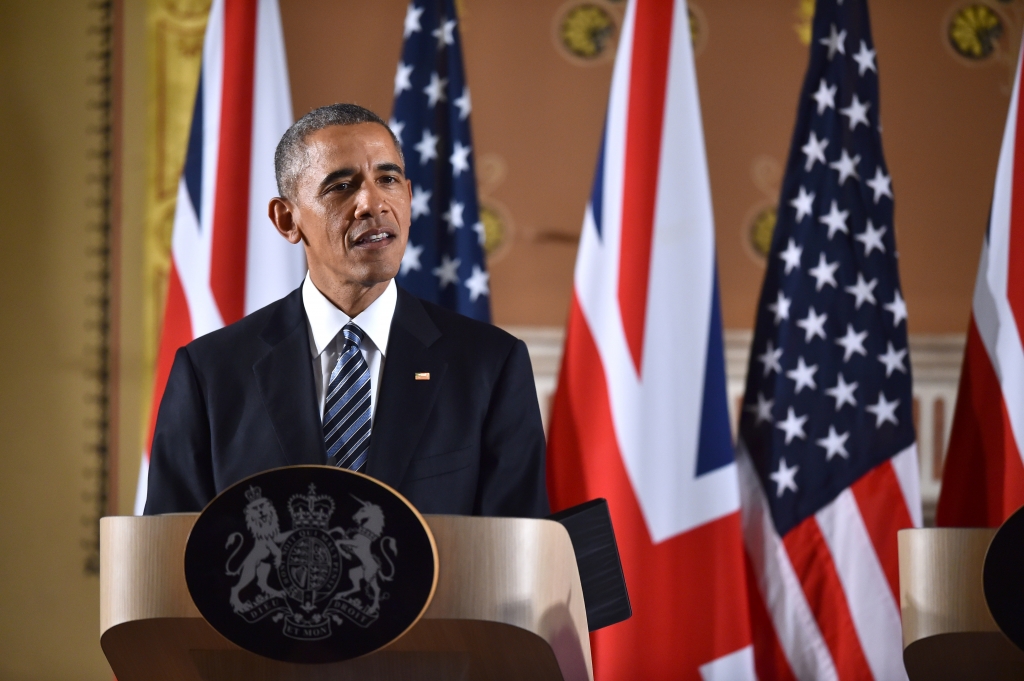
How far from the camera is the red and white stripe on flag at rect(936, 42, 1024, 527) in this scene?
107 inches

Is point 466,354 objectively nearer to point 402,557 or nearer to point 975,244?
point 402,557

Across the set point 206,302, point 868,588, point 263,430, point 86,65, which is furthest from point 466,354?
point 86,65

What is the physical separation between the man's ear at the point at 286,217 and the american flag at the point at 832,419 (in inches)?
66.4

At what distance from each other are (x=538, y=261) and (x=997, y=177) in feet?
4.30

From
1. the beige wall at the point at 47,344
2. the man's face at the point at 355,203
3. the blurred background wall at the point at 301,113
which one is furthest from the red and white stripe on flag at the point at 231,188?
the man's face at the point at 355,203

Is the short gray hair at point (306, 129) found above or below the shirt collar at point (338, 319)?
above

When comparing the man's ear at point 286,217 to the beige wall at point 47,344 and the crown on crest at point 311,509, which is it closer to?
the crown on crest at point 311,509

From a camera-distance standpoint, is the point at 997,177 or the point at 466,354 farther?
the point at 997,177

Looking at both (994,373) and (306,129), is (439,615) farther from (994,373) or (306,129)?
(994,373)

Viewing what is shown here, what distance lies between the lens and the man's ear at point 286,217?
1.52 m

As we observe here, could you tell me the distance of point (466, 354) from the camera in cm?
146

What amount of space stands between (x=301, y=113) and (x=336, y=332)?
1890mm

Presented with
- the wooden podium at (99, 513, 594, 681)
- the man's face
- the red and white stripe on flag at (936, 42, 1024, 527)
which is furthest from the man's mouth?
the red and white stripe on flag at (936, 42, 1024, 527)


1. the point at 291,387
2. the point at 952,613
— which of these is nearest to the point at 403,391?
the point at 291,387
